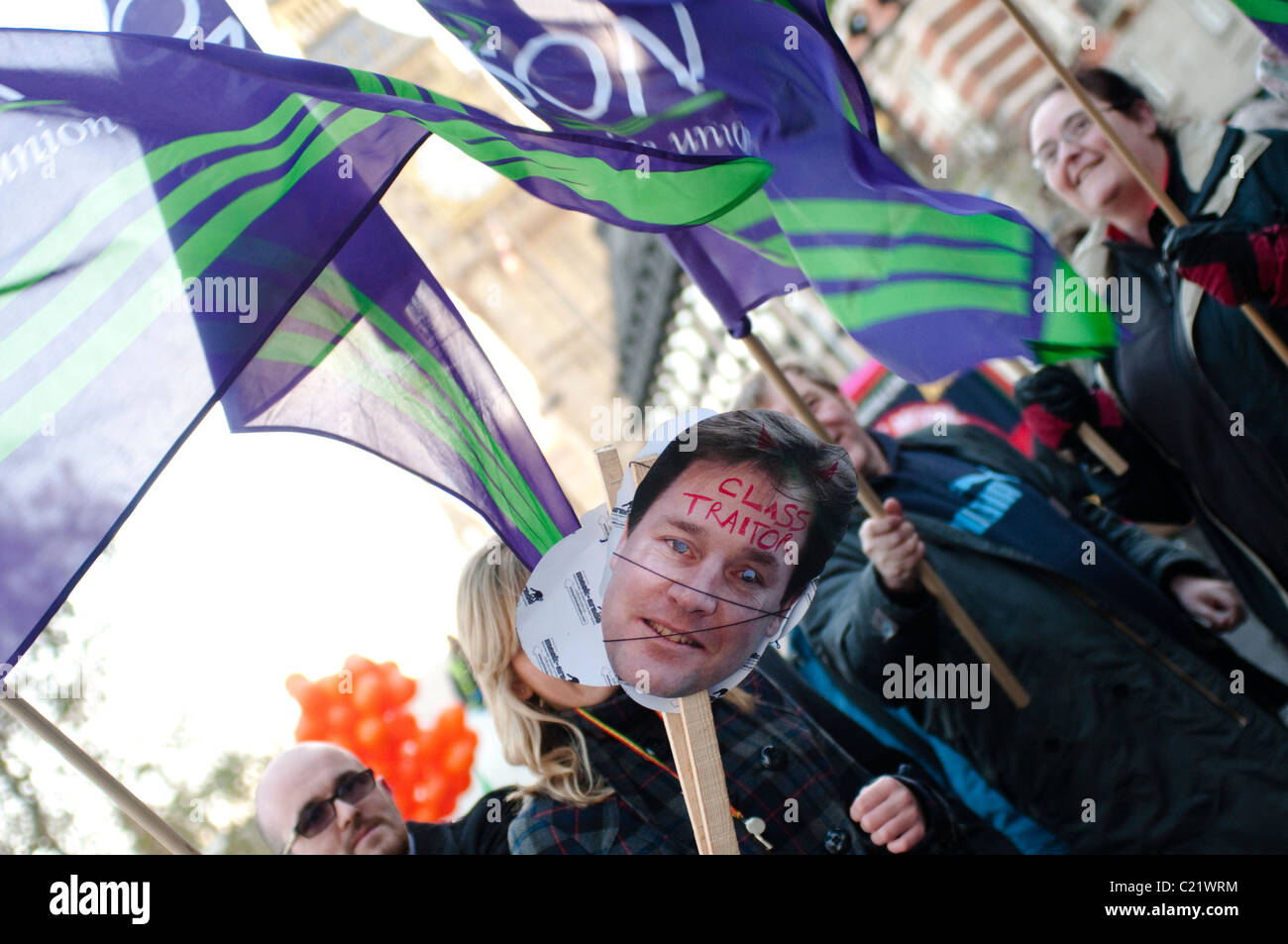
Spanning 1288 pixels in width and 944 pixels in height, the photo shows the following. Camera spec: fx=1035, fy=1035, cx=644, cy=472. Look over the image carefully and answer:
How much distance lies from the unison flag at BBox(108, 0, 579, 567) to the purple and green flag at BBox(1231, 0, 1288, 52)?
2389 mm

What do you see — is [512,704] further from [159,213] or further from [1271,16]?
[1271,16]

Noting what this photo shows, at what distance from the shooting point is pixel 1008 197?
15070 millimetres

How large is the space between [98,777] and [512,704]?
76 centimetres

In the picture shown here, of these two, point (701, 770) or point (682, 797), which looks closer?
point (701, 770)

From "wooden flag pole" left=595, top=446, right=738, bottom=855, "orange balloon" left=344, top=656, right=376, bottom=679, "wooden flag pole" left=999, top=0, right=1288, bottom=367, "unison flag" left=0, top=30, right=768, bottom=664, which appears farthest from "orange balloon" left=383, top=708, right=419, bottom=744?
"wooden flag pole" left=999, top=0, right=1288, bottom=367

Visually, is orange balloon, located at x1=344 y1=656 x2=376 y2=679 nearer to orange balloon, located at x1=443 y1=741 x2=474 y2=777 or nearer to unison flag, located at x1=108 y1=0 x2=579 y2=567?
orange balloon, located at x1=443 y1=741 x2=474 y2=777

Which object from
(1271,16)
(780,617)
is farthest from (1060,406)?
(780,617)

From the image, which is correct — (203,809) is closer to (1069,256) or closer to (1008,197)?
(1069,256)

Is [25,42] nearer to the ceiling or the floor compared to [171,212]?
nearer to the ceiling

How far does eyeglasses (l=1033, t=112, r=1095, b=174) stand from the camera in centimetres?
317

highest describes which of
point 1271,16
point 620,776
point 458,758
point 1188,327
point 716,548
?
point 1271,16

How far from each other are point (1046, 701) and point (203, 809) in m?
9.01

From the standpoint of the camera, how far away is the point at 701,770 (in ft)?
6.32
